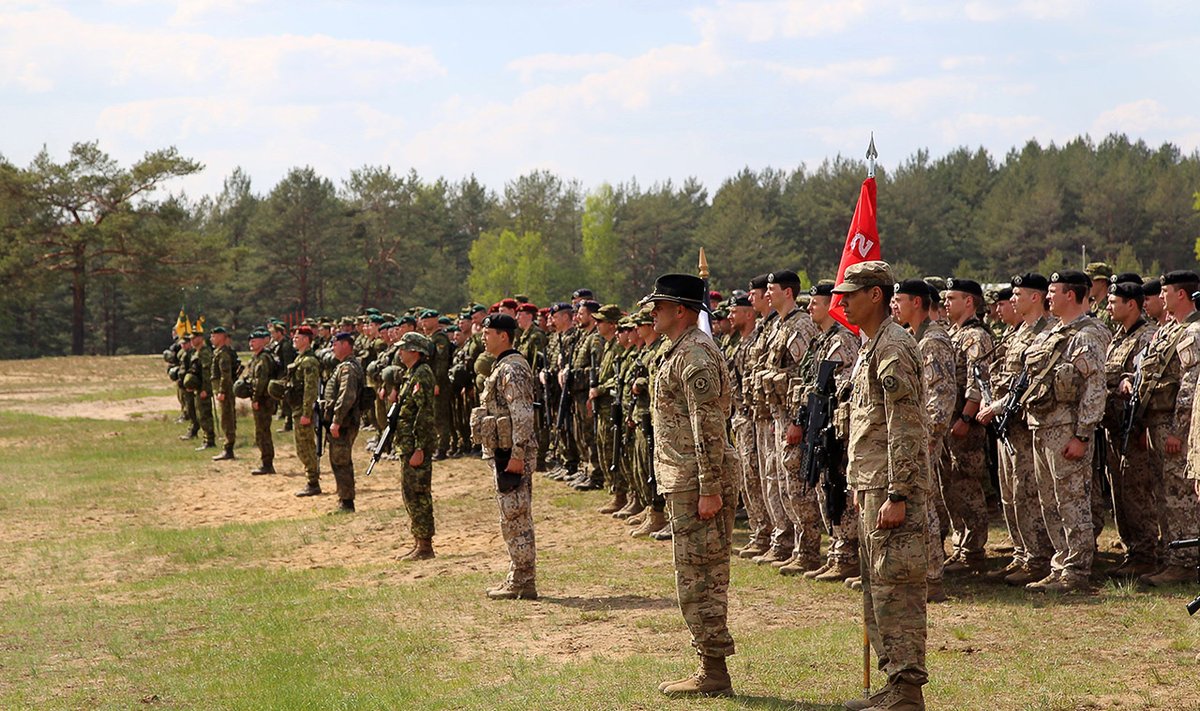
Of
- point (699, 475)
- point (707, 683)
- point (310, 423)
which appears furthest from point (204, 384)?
point (707, 683)

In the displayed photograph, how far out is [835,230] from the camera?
69812mm

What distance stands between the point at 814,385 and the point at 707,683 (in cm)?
352

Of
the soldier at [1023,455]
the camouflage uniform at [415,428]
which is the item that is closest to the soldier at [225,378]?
the camouflage uniform at [415,428]

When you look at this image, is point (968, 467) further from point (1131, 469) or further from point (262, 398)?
point (262, 398)

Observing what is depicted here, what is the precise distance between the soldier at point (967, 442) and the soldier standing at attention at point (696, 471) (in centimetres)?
411

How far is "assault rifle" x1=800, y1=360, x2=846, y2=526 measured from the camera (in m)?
8.44

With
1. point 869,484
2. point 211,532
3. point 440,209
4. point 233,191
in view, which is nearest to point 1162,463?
point 869,484

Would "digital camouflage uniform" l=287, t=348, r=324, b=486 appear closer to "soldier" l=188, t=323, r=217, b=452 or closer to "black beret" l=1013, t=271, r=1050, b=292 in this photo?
"soldier" l=188, t=323, r=217, b=452

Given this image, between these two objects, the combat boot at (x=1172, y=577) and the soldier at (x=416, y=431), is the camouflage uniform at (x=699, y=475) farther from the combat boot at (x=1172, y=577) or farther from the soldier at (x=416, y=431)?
the soldier at (x=416, y=431)

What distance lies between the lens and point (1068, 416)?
29.9 feet

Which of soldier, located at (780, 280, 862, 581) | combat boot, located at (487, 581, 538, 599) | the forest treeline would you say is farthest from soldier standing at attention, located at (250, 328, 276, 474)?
the forest treeline

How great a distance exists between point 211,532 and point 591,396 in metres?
5.18

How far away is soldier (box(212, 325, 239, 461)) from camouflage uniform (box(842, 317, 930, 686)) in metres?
17.4

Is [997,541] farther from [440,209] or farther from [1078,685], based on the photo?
[440,209]
